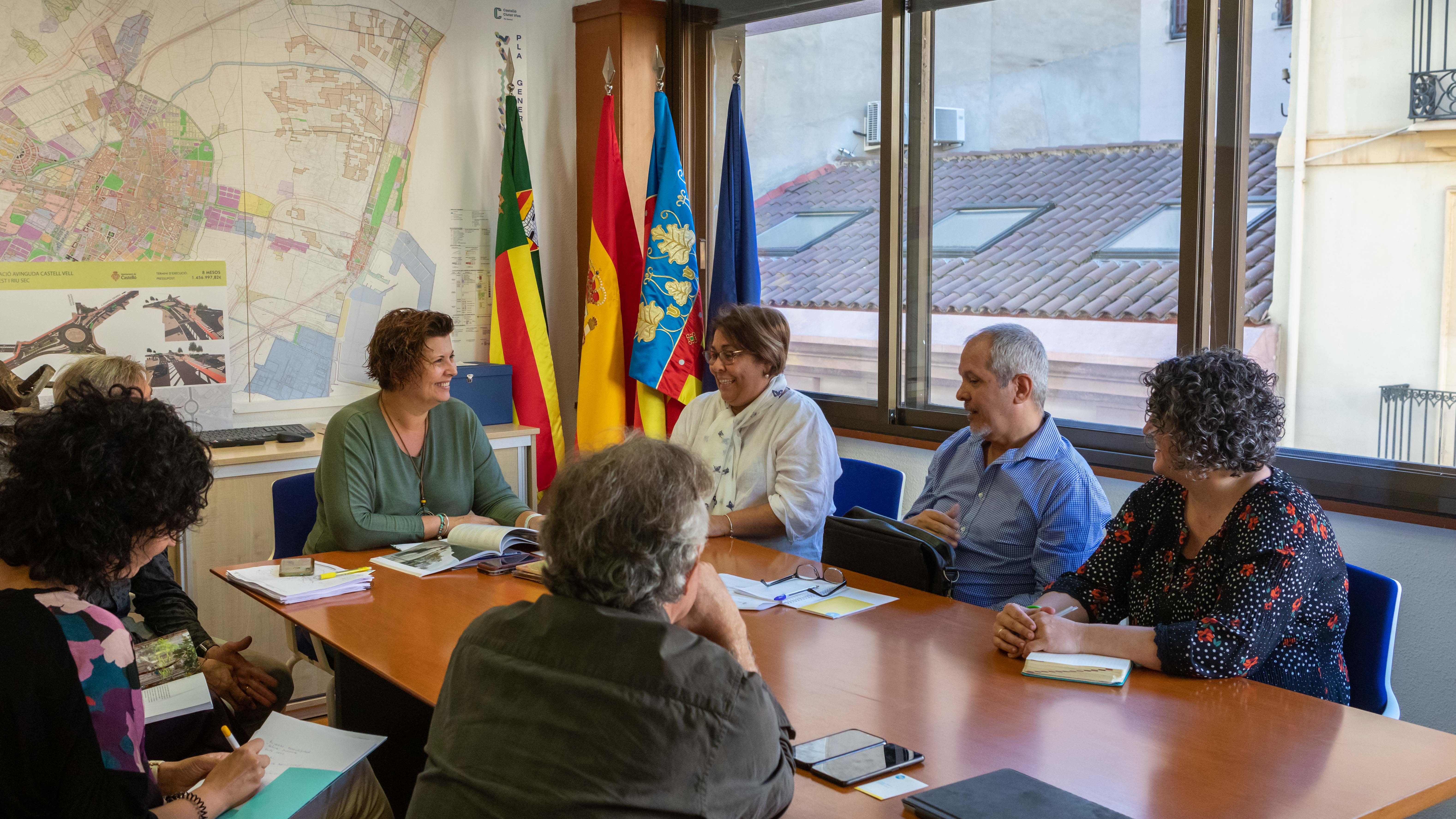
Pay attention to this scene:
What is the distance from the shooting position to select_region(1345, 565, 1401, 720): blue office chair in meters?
2.07

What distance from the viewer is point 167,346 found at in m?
3.86

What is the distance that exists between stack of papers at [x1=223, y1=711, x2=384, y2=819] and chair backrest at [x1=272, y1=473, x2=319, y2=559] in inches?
50.7

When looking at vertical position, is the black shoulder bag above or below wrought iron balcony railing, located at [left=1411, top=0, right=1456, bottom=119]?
below

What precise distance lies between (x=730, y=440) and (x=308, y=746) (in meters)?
1.69

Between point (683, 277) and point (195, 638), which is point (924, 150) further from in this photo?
point (195, 638)

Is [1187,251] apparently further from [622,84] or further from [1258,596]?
[622,84]

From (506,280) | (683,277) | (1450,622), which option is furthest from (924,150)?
(1450,622)

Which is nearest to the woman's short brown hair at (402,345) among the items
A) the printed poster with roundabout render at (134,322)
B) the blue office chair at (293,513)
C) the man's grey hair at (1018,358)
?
the blue office chair at (293,513)

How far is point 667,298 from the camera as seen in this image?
14.5 ft

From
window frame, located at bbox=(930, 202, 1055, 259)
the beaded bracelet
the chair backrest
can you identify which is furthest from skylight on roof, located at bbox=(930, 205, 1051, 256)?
the beaded bracelet

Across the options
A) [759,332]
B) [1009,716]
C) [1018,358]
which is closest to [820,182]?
[759,332]

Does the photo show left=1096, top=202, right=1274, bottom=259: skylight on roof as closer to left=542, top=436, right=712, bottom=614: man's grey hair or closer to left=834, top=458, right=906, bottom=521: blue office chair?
left=834, top=458, right=906, bottom=521: blue office chair

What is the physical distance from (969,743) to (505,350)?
3.23m

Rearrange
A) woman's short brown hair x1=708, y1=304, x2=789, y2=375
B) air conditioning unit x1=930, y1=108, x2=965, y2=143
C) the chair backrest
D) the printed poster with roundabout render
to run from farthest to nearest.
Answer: air conditioning unit x1=930, y1=108, x2=965, y2=143 < the printed poster with roundabout render < woman's short brown hair x1=708, y1=304, x2=789, y2=375 < the chair backrest
